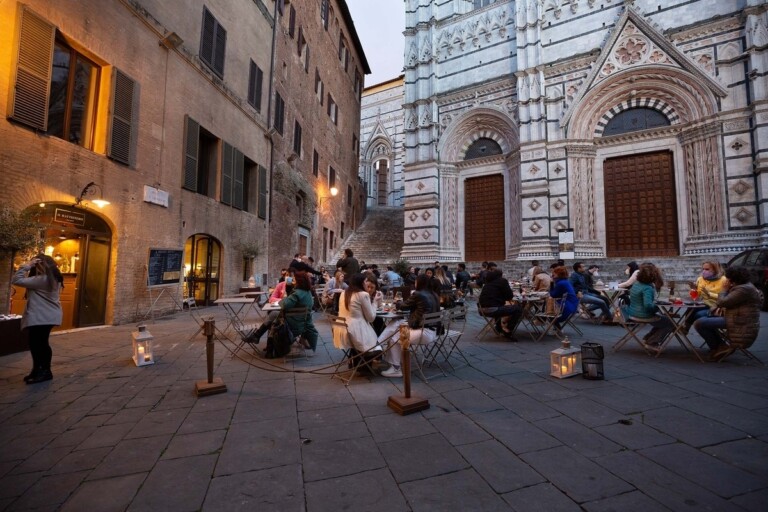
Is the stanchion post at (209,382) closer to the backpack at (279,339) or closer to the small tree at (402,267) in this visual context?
the backpack at (279,339)

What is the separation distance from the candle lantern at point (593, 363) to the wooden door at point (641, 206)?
41.3 feet

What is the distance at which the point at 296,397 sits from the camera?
141 inches

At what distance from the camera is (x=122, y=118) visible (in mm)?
7738

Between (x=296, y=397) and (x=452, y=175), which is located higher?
(x=452, y=175)

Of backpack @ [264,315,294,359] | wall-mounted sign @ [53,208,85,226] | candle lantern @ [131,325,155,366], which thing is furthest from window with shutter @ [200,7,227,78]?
backpack @ [264,315,294,359]

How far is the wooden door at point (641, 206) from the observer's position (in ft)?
45.9

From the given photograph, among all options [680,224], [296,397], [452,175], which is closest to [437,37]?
[452,175]

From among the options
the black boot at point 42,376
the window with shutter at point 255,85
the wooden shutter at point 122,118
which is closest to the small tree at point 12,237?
the wooden shutter at point 122,118

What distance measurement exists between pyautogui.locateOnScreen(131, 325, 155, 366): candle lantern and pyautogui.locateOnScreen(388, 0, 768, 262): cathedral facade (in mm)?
14133

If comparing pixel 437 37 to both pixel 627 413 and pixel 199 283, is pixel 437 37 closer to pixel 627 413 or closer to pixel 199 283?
→ pixel 199 283

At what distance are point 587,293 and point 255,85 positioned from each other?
41.3 ft

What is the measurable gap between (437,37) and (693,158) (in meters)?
12.9

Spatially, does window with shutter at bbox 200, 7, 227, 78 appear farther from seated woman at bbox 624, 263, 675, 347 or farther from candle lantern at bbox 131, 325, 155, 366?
seated woman at bbox 624, 263, 675, 347

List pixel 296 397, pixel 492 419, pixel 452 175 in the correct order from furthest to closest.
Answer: pixel 452 175 < pixel 296 397 < pixel 492 419
